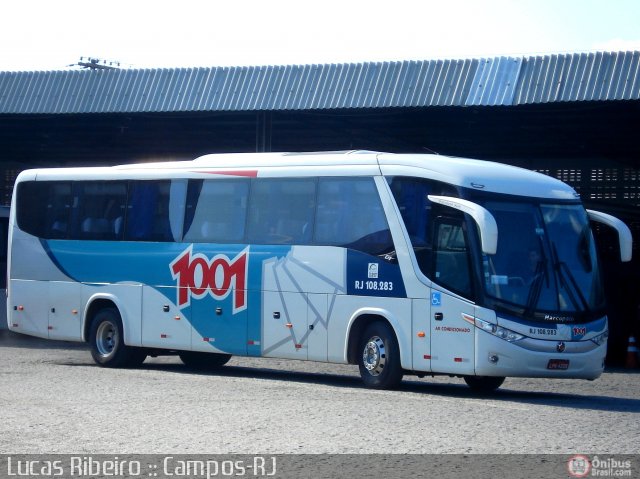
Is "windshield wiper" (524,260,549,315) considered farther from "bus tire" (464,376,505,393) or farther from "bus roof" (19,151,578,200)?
"bus tire" (464,376,505,393)

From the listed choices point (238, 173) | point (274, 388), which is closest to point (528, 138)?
point (238, 173)

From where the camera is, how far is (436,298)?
50.6 ft

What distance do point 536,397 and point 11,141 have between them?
23085mm

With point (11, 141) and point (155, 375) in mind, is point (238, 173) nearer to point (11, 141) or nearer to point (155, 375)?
point (155, 375)

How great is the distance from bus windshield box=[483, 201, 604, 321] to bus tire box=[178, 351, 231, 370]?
6728 millimetres

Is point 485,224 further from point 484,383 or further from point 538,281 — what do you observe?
point 484,383

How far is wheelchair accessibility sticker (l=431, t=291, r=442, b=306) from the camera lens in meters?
15.4

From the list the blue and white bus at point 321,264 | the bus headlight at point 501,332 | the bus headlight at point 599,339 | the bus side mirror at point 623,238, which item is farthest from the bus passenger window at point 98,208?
the bus headlight at point 599,339

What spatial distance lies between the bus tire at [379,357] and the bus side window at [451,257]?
1.10 metres

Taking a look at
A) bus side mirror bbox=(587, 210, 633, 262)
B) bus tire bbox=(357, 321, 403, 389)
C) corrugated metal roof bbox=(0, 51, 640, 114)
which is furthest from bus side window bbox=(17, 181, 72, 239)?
bus side mirror bbox=(587, 210, 633, 262)

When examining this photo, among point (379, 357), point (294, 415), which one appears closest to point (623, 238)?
point (379, 357)

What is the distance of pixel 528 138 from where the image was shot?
101ft

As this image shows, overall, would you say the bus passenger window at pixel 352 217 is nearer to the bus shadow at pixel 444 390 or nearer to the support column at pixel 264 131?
the bus shadow at pixel 444 390

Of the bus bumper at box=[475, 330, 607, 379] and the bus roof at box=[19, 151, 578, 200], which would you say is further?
the bus roof at box=[19, 151, 578, 200]
